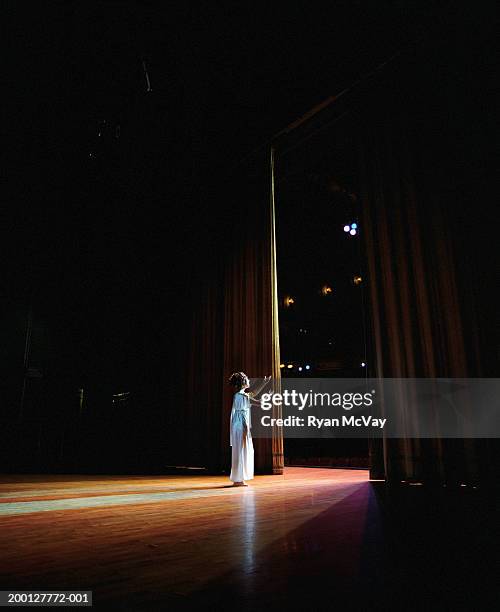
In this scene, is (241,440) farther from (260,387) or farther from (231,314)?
(231,314)

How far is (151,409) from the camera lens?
26.5 ft

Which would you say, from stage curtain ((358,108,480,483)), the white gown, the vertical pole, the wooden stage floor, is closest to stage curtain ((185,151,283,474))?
the vertical pole

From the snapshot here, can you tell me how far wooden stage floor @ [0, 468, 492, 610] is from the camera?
1367 millimetres

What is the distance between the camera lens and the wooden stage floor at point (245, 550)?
1.37m

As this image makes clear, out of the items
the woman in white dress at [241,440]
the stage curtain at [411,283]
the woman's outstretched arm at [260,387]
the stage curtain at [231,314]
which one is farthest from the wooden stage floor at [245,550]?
the stage curtain at [231,314]

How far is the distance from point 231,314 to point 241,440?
2.68 metres

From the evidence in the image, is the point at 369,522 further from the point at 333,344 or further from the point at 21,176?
the point at 333,344

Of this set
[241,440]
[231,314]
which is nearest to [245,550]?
[241,440]

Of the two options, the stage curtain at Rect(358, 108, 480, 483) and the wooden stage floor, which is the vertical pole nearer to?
the stage curtain at Rect(358, 108, 480, 483)

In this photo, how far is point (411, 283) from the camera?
4.91 metres

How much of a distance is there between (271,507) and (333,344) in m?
9.56

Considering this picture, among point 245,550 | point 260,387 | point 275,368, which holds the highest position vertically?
point 275,368

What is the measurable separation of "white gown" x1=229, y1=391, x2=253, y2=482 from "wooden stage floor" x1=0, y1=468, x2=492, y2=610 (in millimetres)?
1457

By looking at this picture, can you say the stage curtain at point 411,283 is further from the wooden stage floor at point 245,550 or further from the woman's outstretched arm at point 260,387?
the woman's outstretched arm at point 260,387
